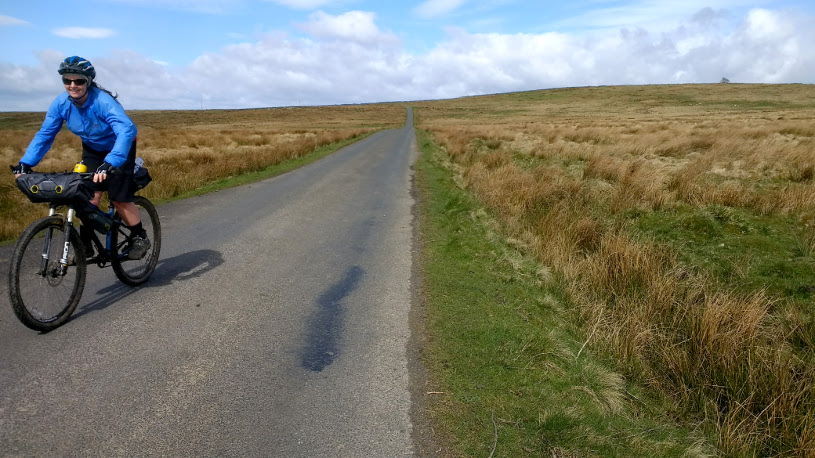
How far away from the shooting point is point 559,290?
5.77 meters

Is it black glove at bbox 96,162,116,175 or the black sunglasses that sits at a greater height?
the black sunglasses

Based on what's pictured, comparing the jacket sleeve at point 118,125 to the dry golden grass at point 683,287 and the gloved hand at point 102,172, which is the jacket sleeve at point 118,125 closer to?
the gloved hand at point 102,172

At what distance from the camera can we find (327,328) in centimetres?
424

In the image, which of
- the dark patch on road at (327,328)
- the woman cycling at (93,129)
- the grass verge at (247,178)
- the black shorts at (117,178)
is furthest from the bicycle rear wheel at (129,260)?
the grass verge at (247,178)

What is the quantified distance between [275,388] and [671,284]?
181 inches

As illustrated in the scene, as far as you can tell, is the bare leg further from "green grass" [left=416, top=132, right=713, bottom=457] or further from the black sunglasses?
"green grass" [left=416, top=132, right=713, bottom=457]

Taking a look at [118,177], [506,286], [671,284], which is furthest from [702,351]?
[118,177]

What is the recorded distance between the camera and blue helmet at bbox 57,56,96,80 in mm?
3858

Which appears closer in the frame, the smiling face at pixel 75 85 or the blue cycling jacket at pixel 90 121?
the smiling face at pixel 75 85

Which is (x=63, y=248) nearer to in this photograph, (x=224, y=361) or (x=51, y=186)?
(x=51, y=186)

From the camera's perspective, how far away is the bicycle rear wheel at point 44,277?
3.58 meters

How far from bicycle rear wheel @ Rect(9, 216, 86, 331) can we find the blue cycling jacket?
25.2 inches

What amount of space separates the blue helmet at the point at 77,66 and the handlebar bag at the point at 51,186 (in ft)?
2.77

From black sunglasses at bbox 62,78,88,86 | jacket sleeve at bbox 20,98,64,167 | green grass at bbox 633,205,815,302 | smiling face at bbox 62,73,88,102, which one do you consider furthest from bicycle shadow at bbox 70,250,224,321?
green grass at bbox 633,205,815,302
